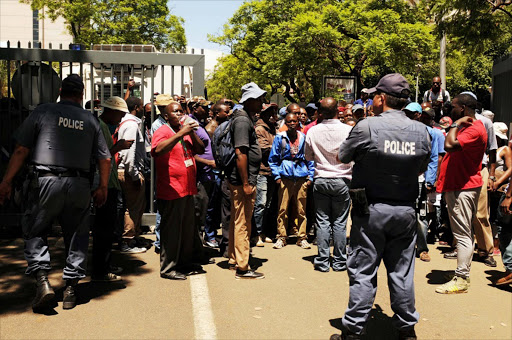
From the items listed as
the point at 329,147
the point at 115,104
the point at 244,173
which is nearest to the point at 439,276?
the point at 329,147

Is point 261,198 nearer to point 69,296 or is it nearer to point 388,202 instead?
point 69,296

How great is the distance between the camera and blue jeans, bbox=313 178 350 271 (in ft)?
22.4

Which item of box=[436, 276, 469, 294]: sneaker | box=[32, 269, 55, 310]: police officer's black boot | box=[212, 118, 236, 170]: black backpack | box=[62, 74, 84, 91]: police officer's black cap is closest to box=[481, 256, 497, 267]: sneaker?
box=[436, 276, 469, 294]: sneaker

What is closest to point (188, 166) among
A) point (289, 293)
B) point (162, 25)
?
A: point (289, 293)

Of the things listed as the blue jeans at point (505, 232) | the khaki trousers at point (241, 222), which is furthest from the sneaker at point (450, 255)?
the khaki trousers at point (241, 222)

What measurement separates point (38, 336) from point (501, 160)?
6362mm

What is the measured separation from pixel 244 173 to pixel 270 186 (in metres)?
2.27

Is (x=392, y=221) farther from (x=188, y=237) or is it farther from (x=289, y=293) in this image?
(x=188, y=237)

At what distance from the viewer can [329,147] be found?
6.89 m

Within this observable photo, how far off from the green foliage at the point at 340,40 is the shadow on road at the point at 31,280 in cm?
2517

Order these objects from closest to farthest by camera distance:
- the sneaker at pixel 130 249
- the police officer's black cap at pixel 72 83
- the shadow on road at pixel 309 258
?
the police officer's black cap at pixel 72 83 < the shadow on road at pixel 309 258 < the sneaker at pixel 130 249

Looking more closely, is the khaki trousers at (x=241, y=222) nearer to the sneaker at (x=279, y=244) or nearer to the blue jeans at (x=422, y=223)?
the sneaker at (x=279, y=244)

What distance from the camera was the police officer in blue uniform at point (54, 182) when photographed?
5.14m

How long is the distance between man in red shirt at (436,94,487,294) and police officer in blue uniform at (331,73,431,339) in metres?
1.79
